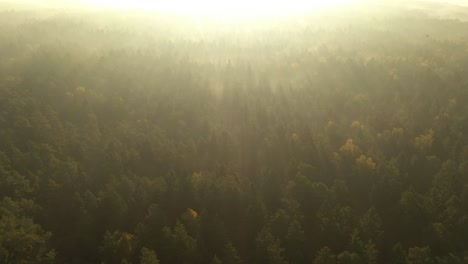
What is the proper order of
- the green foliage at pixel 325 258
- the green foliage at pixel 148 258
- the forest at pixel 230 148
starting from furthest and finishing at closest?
the forest at pixel 230 148 < the green foliage at pixel 325 258 < the green foliage at pixel 148 258

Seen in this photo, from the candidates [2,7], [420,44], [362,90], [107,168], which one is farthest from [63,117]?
[2,7]

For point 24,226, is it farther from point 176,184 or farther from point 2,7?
point 2,7

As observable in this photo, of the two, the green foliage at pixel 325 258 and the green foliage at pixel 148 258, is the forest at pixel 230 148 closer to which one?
the green foliage at pixel 325 258

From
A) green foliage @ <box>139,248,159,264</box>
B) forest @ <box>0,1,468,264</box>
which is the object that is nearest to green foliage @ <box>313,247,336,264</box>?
forest @ <box>0,1,468,264</box>

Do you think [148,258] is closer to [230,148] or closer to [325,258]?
[325,258]

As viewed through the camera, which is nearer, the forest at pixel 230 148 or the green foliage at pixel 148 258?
the green foliage at pixel 148 258

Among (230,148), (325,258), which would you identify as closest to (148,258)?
(325,258)

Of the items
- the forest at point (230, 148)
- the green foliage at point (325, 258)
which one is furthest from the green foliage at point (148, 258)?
the green foliage at point (325, 258)

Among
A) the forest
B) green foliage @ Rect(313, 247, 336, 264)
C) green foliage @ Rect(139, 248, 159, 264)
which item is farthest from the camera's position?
the forest

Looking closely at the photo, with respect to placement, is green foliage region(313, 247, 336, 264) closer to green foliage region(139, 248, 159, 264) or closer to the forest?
the forest

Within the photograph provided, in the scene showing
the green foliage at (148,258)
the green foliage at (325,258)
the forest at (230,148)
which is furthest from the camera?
the forest at (230,148)
